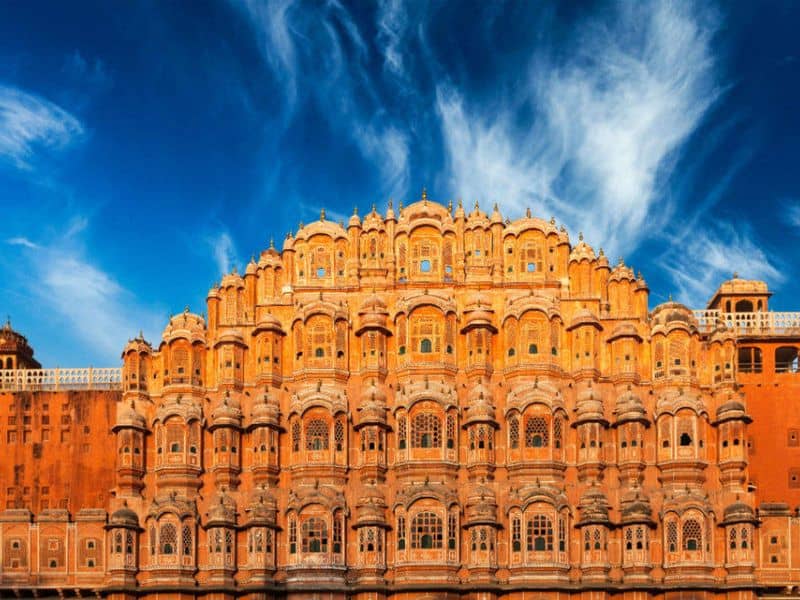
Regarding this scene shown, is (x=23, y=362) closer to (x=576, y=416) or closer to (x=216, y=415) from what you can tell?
(x=216, y=415)

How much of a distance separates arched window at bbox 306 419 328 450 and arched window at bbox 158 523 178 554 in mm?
7221

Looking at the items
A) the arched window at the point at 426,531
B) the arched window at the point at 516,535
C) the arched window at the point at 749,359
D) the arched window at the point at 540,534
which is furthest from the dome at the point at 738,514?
the arched window at the point at 426,531

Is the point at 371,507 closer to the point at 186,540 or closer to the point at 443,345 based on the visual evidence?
the point at 443,345

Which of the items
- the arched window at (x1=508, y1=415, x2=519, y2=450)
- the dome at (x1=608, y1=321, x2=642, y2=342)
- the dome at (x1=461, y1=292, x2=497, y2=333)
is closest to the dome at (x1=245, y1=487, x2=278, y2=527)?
the arched window at (x1=508, y1=415, x2=519, y2=450)

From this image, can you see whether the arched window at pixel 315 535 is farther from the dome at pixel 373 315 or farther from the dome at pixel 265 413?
the dome at pixel 373 315

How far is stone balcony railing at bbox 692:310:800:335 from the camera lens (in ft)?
211

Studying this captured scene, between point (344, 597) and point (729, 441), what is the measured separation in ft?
62.6

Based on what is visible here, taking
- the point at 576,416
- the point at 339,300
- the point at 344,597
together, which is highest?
the point at 339,300

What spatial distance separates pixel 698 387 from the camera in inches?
2297

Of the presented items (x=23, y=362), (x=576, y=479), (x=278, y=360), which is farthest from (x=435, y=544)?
(x=23, y=362)

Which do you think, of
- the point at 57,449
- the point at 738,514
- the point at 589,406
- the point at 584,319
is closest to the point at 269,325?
the point at 57,449

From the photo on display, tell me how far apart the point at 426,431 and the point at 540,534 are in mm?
7013

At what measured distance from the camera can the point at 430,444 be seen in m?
56.9

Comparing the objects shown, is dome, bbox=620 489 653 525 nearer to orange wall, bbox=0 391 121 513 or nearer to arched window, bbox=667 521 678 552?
arched window, bbox=667 521 678 552
